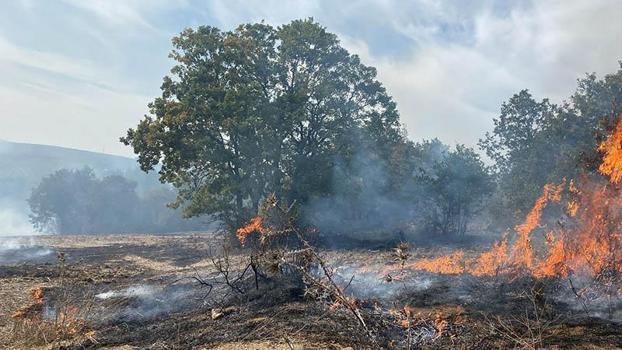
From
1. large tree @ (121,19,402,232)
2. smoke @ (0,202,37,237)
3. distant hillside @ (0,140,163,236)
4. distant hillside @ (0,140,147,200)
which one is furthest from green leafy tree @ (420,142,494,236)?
distant hillside @ (0,140,147,200)

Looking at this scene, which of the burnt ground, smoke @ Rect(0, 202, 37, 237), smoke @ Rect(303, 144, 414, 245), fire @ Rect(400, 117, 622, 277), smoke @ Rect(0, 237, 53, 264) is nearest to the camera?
the burnt ground

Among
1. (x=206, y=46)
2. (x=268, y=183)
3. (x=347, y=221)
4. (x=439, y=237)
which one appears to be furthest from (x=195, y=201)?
(x=439, y=237)

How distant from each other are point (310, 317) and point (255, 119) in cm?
1746

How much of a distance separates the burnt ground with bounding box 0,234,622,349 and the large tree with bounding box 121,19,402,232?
10.0 meters

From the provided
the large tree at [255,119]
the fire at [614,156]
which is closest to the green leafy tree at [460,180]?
the large tree at [255,119]

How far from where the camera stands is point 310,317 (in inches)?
389

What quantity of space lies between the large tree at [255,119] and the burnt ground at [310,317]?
32.9 ft

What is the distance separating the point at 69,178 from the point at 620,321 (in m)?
67.0

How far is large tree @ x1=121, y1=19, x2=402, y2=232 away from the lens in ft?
83.3

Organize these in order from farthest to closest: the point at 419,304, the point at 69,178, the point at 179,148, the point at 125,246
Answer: the point at 69,178 < the point at 125,246 < the point at 179,148 < the point at 419,304

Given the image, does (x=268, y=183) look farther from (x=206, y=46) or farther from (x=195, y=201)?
(x=206, y=46)

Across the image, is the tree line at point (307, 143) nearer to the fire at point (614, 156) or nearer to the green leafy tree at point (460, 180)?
the green leafy tree at point (460, 180)

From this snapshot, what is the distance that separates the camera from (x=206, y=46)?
26.4m

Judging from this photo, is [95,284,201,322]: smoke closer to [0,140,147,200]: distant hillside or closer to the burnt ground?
the burnt ground
